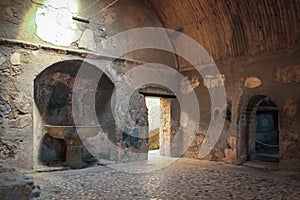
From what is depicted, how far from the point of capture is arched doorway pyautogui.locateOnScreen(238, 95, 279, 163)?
5828 mm

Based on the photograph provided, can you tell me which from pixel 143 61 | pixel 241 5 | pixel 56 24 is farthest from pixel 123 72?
pixel 241 5

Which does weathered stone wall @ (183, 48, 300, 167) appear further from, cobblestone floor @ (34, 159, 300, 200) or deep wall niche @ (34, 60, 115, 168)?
deep wall niche @ (34, 60, 115, 168)

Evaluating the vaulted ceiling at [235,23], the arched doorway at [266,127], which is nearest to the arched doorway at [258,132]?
the arched doorway at [266,127]

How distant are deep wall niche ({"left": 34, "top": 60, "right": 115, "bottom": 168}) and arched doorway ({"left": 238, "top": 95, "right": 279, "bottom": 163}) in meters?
2.71

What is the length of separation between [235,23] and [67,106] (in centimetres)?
383

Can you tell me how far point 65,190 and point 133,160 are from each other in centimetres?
240

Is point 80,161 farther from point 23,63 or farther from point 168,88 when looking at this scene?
point 168,88

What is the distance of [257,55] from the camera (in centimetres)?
548

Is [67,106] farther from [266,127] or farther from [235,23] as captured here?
[266,127]

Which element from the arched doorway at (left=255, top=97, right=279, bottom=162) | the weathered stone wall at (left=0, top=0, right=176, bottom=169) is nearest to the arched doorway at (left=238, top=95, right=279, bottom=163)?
the arched doorway at (left=255, top=97, right=279, bottom=162)

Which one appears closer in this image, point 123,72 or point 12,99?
point 12,99

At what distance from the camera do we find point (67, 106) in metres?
6.16

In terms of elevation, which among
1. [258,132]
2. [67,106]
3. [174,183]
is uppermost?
[67,106]

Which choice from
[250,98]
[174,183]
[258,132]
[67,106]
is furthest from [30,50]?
[258,132]
